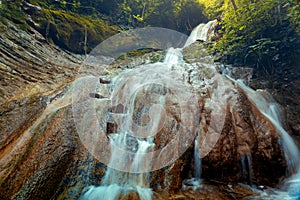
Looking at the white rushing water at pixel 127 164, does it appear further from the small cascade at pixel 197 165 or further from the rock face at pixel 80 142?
the small cascade at pixel 197 165

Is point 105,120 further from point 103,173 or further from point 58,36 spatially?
point 58,36

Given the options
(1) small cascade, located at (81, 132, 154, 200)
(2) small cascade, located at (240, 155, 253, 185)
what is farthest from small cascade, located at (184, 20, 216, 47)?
(1) small cascade, located at (81, 132, 154, 200)

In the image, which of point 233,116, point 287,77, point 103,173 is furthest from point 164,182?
point 287,77

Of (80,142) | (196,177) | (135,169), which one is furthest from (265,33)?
(80,142)

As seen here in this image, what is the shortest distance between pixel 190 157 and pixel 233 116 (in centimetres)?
167

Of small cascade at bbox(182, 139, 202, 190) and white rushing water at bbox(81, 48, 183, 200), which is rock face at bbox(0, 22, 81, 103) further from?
small cascade at bbox(182, 139, 202, 190)

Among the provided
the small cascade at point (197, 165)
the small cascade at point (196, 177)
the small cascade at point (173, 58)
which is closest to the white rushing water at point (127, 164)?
the small cascade at point (196, 177)

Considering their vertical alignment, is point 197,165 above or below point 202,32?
below

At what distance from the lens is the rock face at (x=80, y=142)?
4.02m

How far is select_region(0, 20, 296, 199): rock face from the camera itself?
13.2 feet

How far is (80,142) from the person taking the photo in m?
4.70

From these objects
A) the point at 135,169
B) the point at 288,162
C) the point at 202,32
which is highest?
the point at 202,32

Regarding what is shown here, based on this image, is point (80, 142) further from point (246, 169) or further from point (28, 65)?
point (28, 65)

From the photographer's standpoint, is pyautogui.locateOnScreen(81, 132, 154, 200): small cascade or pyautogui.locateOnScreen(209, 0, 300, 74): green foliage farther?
pyautogui.locateOnScreen(209, 0, 300, 74): green foliage
